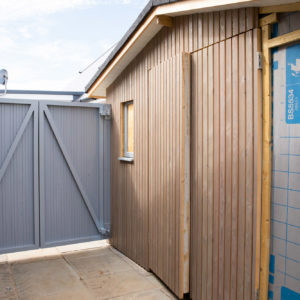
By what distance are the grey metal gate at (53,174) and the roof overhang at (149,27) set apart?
0.60m

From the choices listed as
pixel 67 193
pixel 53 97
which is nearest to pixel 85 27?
pixel 53 97

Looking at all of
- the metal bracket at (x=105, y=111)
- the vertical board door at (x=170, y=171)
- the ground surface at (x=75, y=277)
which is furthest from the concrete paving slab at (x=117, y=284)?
the metal bracket at (x=105, y=111)

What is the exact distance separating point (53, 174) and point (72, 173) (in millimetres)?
295

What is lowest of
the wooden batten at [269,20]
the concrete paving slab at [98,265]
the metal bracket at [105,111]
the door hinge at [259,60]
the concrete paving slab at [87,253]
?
the concrete paving slab at [87,253]

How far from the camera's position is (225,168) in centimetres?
302

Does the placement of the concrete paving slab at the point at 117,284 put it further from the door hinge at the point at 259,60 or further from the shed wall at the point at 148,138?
the door hinge at the point at 259,60

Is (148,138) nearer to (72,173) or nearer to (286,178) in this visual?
(72,173)

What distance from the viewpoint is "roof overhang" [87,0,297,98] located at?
2.78 meters

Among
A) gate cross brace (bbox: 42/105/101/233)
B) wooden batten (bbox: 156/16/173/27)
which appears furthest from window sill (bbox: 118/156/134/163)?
wooden batten (bbox: 156/16/173/27)

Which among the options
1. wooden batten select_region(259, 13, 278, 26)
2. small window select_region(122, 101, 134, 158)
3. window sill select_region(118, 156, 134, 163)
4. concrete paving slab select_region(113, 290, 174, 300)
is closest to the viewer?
wooden batten select_region(259, 13, 278, 26)

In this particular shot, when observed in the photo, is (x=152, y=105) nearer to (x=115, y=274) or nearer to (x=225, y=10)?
(x=225, y=10)

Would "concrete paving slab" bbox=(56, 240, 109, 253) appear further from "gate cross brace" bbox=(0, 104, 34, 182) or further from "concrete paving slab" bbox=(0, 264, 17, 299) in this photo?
"gate cross brace" bbox=(0, 104, 34, 182)

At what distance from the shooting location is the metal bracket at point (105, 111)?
5492mm

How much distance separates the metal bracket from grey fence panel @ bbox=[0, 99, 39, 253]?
3.38 feet
